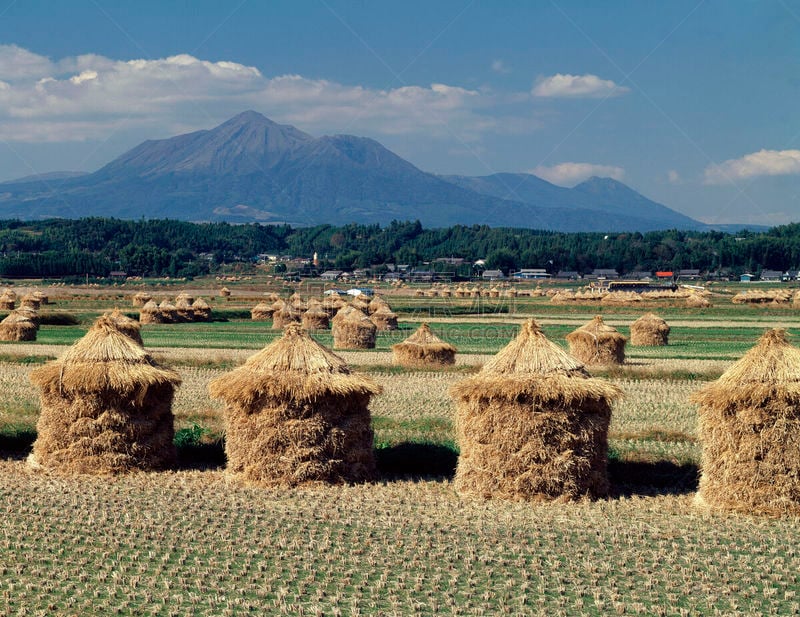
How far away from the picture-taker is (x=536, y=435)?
52.6 feet

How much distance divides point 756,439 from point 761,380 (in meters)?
0.94

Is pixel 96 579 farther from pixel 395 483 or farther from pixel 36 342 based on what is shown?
pixel 36 342

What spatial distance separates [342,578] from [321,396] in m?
5.70

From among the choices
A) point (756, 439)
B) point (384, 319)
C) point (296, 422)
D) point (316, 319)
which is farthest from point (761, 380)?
point (316, 319)

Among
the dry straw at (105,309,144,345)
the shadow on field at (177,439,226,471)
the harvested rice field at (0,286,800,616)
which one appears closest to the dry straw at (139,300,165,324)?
the dry straw at (105,309,144,345)

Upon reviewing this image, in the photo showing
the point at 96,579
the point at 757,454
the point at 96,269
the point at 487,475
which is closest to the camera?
the point at 96,579

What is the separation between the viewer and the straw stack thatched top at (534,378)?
16047mm

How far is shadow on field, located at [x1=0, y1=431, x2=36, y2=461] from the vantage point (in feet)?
67.8

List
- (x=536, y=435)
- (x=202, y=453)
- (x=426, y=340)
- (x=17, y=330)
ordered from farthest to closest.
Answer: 1. (x=17, y=330)
2. (x=426, y=340)
3. (x=202, y=453)
4. (x=536, y=435)

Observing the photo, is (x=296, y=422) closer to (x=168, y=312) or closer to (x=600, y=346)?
(x=600, y=346)

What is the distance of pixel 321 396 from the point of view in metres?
17.0

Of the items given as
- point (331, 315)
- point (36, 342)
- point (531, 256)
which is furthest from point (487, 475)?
point (531, 256)

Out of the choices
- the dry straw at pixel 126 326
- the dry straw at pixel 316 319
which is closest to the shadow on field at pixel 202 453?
the dry straw at pixel 126 326

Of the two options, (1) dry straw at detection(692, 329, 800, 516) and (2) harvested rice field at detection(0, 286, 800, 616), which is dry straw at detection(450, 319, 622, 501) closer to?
(2) harvested rice field at detection(0, 286, 800, 616)
